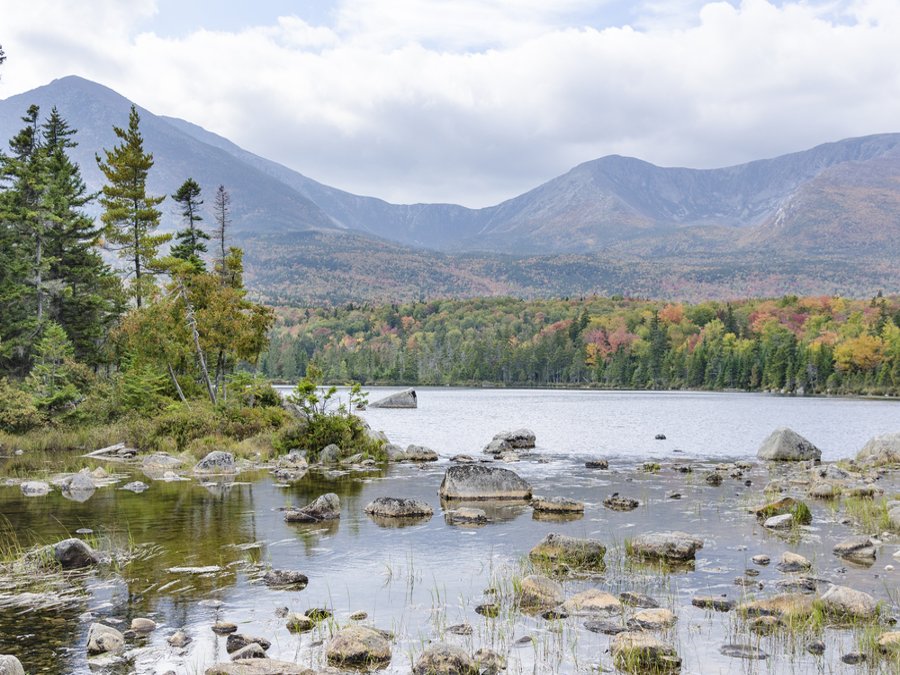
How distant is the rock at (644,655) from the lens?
11414 mm

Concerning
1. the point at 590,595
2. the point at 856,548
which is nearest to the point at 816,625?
the point at 590,595

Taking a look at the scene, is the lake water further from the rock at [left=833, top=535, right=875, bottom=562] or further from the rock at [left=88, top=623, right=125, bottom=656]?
the rock at [left=833, top=535, right=875, bottom=562]

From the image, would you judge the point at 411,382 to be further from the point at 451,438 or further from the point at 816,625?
the point at 816,625

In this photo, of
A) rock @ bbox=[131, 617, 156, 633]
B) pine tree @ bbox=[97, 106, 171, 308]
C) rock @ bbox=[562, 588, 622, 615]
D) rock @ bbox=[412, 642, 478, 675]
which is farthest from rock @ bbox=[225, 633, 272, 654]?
pine tree @ bbox=[97, 106, 171, 308]

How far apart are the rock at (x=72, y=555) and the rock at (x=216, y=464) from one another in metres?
17.1

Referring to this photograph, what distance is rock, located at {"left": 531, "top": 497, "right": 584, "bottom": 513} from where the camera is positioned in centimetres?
2503

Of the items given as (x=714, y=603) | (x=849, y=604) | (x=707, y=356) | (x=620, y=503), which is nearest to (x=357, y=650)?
(x=714, y=603)

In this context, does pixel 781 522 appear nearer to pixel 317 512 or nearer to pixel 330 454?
pixel 317 512

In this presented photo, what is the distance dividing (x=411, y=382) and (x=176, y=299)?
151 meters

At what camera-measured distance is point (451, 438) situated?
187 ft

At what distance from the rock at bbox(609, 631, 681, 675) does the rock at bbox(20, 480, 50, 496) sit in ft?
76.3

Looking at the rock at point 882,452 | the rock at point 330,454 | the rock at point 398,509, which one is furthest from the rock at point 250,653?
the rock at point 882,452

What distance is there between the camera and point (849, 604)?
13.5m

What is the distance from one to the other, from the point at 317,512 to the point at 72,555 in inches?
303
